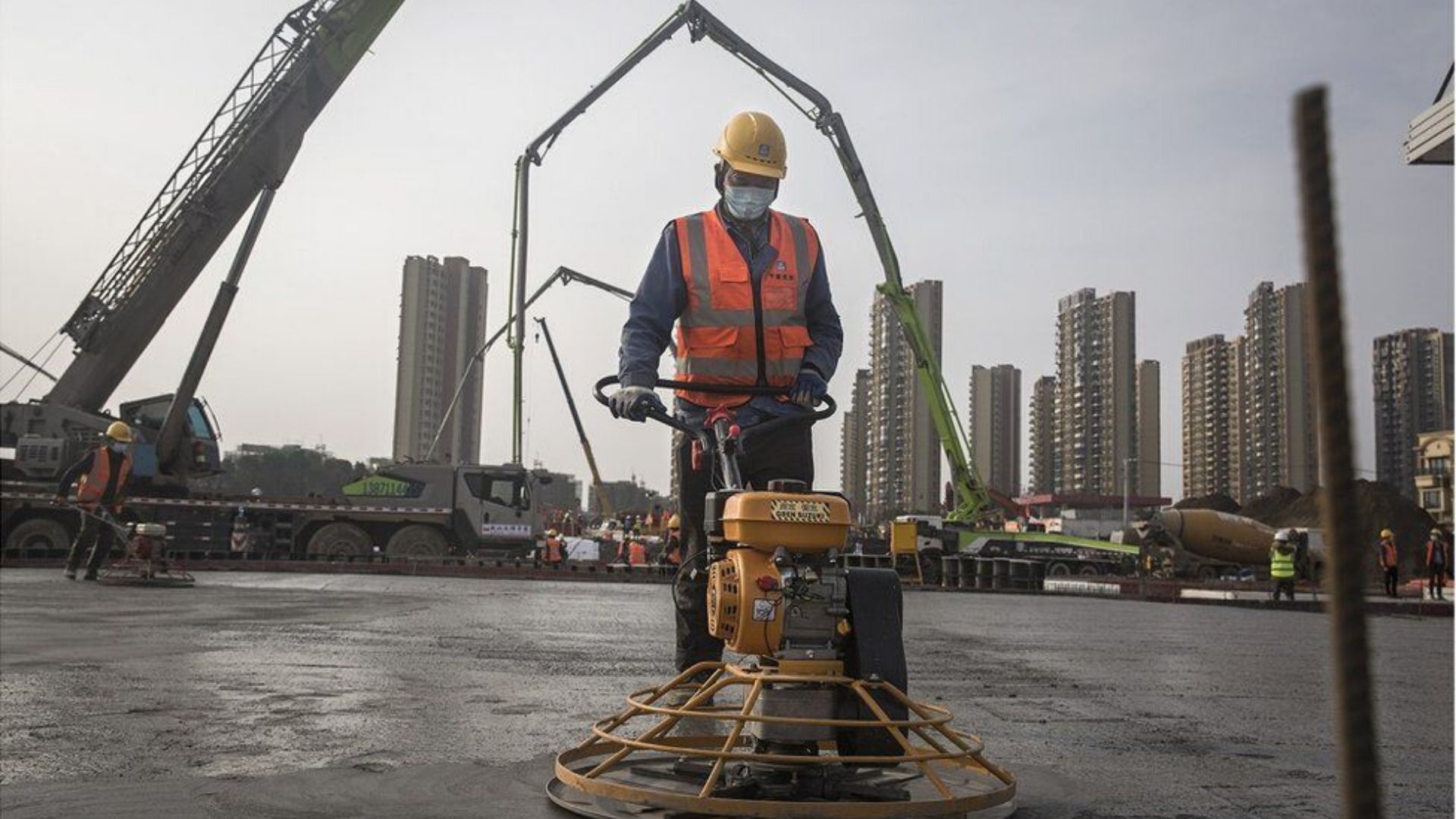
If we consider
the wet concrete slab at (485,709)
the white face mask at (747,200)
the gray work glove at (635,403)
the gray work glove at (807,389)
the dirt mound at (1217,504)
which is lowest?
the wet concrete slab at (485,709)

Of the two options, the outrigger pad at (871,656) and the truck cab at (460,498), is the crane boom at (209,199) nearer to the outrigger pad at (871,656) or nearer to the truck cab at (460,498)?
the truck cab at (460,498)

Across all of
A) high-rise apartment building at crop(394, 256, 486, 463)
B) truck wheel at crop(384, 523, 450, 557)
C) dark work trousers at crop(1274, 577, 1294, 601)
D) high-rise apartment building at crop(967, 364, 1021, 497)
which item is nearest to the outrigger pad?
dark work trousers at crop(1274, 577, 1294, 601)

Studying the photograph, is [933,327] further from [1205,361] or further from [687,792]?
[687,792]

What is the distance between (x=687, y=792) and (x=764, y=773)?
0.68ft

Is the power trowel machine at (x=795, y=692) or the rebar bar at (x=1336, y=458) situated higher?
the rebar bar at (x=1336, y=458)

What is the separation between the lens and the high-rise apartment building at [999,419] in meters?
99.8

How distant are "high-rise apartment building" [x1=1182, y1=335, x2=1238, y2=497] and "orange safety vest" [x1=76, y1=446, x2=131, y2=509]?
204 ft

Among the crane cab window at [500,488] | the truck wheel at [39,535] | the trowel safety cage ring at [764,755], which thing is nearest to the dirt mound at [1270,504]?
the crane cab window at [500,488]

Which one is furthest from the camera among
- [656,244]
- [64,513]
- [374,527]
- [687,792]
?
[374,527]

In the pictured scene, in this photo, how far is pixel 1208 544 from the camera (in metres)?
35.0

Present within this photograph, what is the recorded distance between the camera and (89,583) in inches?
527

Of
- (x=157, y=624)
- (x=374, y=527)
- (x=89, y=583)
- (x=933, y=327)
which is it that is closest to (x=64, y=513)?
(x=374, y=527)

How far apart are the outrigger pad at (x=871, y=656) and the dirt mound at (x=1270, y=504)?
5773cm

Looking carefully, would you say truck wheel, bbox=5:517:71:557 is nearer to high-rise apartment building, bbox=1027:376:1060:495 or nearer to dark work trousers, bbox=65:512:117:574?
dark work trousers, bbox=65:512:117:574
